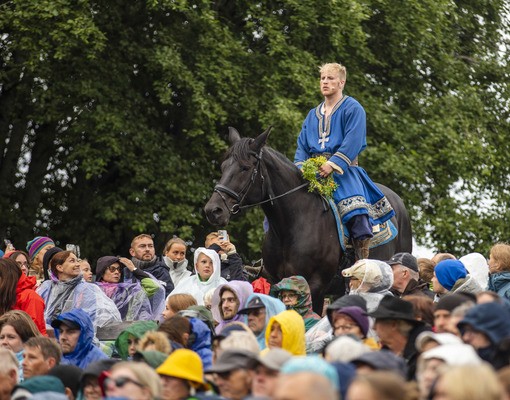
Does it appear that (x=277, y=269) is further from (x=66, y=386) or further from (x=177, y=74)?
(x=177, y=74)

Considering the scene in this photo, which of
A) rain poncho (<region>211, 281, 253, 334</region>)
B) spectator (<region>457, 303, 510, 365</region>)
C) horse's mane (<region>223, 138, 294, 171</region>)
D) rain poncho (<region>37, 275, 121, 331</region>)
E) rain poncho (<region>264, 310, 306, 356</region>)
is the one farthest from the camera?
horse's mane (<region>223, 138, 294, 171</region>)

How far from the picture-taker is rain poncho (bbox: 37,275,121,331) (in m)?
12.8

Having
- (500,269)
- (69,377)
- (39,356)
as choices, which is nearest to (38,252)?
(500,269)

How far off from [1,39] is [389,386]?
737 inches

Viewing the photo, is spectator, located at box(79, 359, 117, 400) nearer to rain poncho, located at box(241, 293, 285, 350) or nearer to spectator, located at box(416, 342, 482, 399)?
rain poncho, located at box(241, 293, 285, 350)

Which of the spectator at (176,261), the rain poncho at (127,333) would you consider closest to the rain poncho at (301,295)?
the rain poncho at (127,333)

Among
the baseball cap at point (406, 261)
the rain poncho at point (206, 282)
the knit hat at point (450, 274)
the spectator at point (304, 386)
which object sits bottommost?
the spectator at point (304, 386)

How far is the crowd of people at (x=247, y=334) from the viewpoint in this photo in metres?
7.09

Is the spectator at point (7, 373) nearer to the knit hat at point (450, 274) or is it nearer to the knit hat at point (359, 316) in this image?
the knit hat at point (359, 316)

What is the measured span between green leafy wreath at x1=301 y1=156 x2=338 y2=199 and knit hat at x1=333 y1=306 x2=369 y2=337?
4119mm

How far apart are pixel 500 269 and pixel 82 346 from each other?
3550mm

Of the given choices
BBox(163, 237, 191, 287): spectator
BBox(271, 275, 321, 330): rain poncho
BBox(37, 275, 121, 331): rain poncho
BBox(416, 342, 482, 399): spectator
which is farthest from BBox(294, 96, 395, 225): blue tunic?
BBox(416, 342, 482, 399): spectator

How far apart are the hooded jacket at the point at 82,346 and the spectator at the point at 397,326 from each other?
2.54 m

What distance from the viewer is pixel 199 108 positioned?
22922 mm
